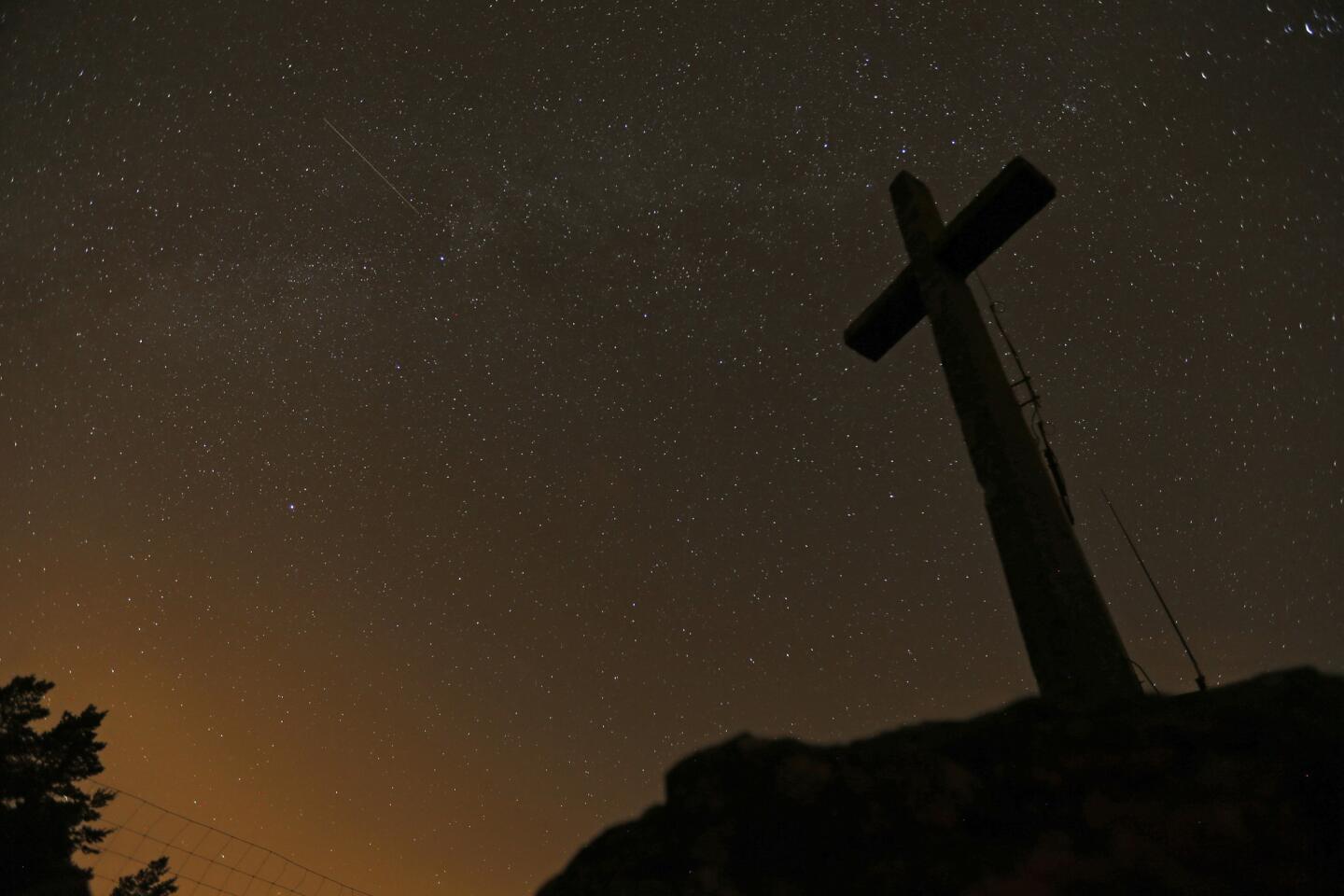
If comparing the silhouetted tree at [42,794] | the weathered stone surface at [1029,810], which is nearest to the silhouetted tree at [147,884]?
the silhouetted tree at [42,794]

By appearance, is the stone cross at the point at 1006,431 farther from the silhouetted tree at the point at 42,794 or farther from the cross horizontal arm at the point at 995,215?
the silhouetted tree at the point at 42,794

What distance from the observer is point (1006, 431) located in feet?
12.3

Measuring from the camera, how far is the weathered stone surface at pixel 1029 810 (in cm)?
168

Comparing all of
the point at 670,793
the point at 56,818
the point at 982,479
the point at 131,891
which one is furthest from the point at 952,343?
the point at 131,891

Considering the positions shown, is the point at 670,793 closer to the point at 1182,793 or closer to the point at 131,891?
the point at 1182,793

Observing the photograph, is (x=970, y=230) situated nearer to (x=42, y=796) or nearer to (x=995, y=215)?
(x=995, y=215)

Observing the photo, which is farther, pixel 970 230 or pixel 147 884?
pixel 147 884

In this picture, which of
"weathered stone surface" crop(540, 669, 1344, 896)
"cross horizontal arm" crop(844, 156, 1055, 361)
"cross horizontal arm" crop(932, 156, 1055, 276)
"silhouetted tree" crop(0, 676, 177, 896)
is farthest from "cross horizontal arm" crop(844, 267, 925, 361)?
"silhouetted tree" crop(0, 676, 177, 896)

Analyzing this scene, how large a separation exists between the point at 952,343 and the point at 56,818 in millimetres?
17346

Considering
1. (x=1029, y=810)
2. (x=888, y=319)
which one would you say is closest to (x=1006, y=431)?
(x=888, y=319)

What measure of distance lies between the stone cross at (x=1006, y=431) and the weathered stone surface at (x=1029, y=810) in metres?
0.50

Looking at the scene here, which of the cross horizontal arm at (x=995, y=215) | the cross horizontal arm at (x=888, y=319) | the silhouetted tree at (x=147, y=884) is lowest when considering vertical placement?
the silhouetted tree at (x=147, y=884)

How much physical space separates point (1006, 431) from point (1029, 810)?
2214 millimetres

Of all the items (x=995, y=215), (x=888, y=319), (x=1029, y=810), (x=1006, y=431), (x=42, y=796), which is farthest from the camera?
(x=42, y=796)
